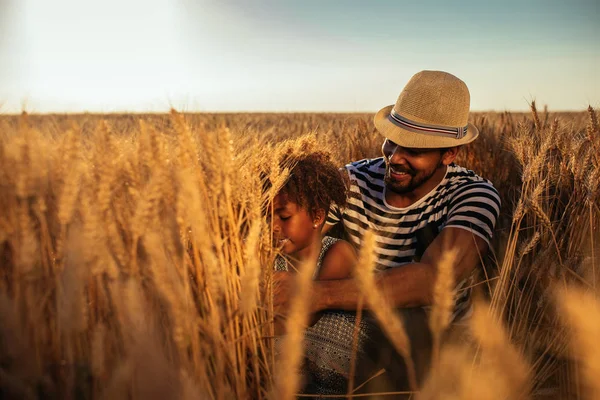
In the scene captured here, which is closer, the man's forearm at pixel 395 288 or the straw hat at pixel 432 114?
the man's forearm at pixel 395 288

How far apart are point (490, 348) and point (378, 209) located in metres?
1.75

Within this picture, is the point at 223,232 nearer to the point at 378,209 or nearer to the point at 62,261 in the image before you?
the point at 62,261

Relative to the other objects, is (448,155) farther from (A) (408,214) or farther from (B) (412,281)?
(B) (412,281)

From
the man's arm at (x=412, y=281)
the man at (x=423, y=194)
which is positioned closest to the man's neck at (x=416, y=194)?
the man at (x=423, y=194)

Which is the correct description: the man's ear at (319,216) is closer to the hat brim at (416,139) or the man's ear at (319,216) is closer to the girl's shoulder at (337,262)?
the girl's shoulder at (337,262)

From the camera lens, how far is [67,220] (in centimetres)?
91

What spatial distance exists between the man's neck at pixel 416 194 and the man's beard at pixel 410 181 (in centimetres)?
4

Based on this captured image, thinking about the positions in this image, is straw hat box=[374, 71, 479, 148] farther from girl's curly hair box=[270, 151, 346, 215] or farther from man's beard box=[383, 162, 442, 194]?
girl's curly hair box=[270, 151, 346, 215]

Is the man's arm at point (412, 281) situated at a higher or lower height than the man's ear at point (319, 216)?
lower

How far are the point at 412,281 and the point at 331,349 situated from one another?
0.44 metres

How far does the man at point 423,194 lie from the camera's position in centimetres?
214

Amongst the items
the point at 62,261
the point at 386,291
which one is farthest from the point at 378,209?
the point at 62,261

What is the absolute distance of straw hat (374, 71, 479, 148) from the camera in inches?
92.5

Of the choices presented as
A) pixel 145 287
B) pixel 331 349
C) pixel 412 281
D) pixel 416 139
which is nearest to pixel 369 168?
pixel 416 139
